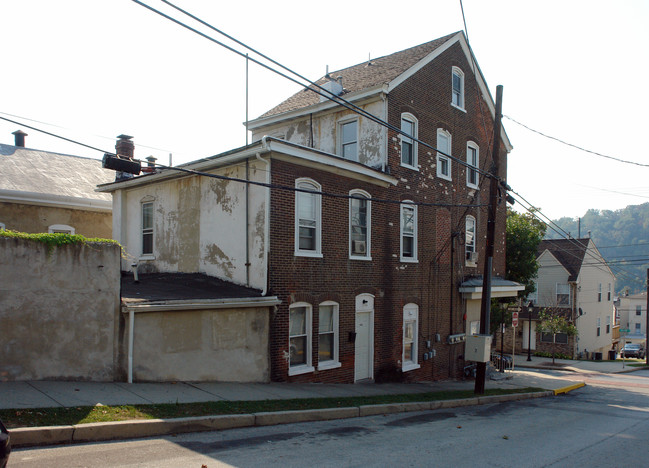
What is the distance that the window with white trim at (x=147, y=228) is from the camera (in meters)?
17.7

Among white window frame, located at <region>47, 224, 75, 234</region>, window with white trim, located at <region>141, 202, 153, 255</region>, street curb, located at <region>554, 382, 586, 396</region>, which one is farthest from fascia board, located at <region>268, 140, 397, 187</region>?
white window frame, located at <region>47, 224, 75, 234</region>

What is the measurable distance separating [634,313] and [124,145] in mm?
107020

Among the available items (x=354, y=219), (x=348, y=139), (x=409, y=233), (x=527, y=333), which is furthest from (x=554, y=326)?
(x=354, y=219)

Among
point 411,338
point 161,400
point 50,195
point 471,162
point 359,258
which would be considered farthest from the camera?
point 471,162

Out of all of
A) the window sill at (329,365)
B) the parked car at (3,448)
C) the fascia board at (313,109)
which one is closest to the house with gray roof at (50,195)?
the fascia board at (313,109)

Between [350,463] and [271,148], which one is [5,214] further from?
[350,463]

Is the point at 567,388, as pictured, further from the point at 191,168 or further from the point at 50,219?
the point at 50,219

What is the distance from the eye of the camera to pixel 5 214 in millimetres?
18188

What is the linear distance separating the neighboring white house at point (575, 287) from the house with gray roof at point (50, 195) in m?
31.0

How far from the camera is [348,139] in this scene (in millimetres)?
18359

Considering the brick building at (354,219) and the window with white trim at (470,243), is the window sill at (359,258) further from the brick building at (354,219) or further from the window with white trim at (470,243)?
the window with white trim at (470,243)

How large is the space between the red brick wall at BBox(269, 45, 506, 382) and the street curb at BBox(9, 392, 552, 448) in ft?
9.42

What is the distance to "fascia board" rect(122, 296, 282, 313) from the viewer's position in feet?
35.1

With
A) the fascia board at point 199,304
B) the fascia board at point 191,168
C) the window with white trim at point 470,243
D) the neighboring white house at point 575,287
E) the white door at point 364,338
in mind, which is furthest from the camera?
the neighboring white house at point 575,287
